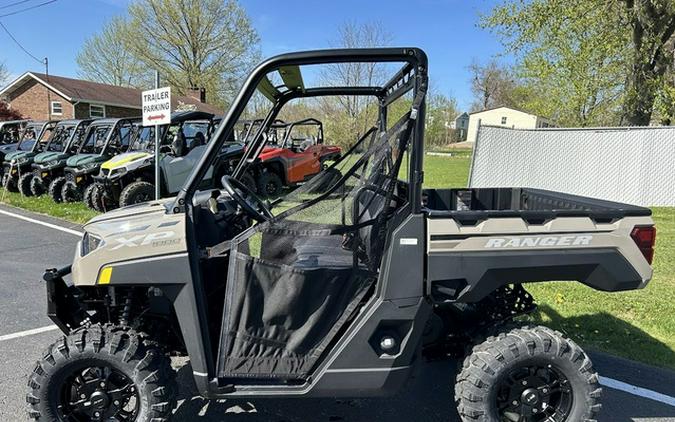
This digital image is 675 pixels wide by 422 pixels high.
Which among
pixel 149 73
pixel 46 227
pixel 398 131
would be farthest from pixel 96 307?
pixel 149 73

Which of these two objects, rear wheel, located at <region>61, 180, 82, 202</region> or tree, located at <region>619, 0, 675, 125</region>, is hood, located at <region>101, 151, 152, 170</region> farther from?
tree, located at <region>619, 0, 675, 125</region>

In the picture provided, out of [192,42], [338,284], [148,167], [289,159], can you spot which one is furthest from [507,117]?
[338,284]

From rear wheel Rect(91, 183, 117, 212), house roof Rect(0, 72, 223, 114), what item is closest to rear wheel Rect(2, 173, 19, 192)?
rear wheel Rect(91, 183, 117, 212)

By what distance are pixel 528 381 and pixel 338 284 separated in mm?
1207

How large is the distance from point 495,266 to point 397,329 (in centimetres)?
61

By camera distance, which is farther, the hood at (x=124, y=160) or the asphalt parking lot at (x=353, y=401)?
the hood at (x=124, y=160)

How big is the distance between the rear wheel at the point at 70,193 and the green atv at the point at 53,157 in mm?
826

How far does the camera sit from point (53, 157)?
11219mm

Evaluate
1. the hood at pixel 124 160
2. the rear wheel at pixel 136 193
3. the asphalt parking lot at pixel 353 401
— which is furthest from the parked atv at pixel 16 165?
the asphalt parking lot at pixel 353 401

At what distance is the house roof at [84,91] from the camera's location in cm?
2811

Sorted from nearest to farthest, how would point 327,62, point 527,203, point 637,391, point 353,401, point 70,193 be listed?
point 327,62, point 353,401, point 637,391, point 527,203, point 70,193

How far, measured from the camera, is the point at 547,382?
255 cm

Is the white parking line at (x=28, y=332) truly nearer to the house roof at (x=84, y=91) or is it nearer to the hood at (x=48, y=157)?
the hood at (x=48, y=157)

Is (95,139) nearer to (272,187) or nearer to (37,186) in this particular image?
(37,186)
